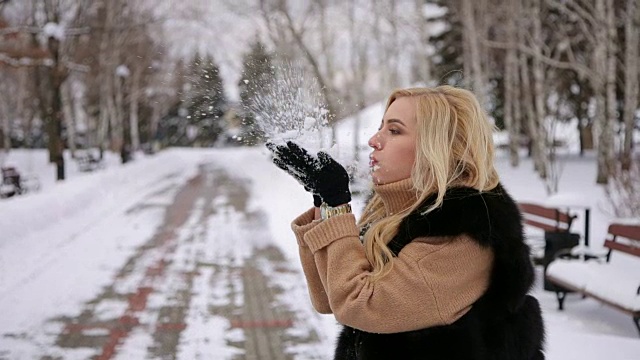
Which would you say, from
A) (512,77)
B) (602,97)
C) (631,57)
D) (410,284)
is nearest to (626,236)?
(410,284)

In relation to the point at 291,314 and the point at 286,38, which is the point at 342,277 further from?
the point at 286,38

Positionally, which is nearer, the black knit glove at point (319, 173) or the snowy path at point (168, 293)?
the black knit glove at point (319, 173)

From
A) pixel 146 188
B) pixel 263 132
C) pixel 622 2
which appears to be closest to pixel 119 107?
pixel 146 188

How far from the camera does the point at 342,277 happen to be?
5.62 feet

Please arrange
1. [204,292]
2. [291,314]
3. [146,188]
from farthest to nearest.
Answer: [146,188] < [204,292] < [291,314]

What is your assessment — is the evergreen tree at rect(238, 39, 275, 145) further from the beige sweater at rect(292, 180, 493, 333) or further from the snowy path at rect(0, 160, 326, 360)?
the snowy path at rect(0, 160, 326, 360)

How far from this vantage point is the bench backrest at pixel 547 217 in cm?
834

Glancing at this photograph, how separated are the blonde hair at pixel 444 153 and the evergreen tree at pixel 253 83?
58 cm

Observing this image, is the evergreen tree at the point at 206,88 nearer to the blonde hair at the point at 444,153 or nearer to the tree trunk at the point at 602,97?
the blonde hair at the point at 444,153

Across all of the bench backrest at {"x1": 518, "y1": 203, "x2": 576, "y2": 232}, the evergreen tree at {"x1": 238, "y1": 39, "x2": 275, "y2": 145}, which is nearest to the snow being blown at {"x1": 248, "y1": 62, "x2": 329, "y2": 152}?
the evergreen tree at {"x1": 238, "y1": 39, "x2": 275, "y2": 145}

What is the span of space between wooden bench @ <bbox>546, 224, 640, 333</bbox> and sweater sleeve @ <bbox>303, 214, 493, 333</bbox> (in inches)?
171

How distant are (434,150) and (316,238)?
426mm

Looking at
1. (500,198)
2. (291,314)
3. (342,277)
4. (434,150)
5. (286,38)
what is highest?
(286,38)

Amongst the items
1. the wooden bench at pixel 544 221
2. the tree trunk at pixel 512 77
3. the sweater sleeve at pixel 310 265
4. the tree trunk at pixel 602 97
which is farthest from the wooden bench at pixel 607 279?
the tree trunk at pixel 512 77
